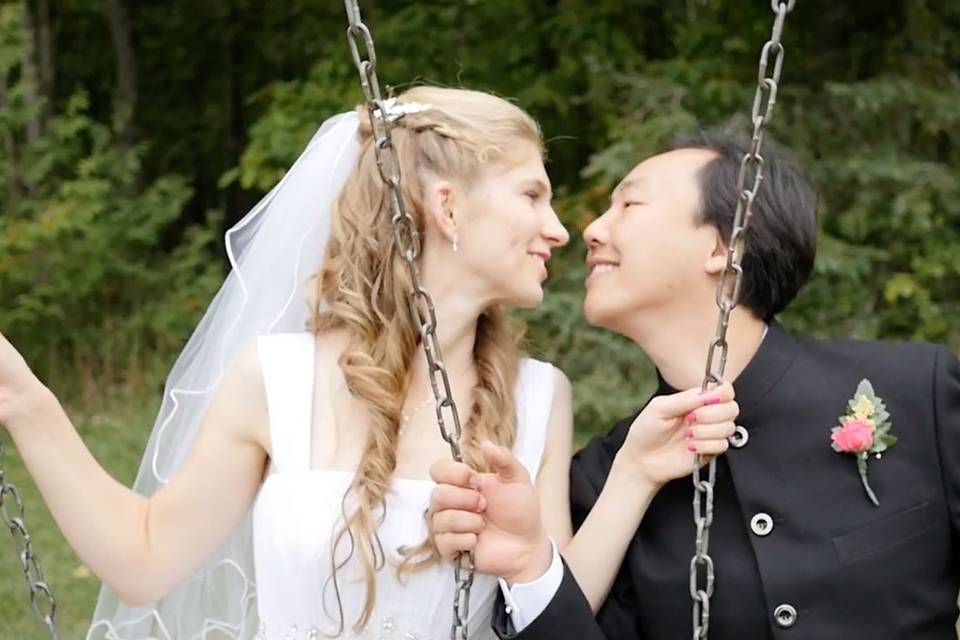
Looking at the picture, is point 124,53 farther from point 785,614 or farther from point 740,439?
point 785,614

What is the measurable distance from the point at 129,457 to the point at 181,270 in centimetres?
244

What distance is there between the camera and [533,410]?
3.06 m

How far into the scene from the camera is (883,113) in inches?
310

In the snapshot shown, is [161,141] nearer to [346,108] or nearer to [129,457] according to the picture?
[346,108]

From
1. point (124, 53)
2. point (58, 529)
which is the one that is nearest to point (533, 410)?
point (58, 529)

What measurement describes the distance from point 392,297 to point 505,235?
10.6 inches

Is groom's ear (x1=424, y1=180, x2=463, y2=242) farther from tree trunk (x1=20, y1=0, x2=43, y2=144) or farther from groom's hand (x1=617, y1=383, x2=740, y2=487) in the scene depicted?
tree trunk (x1=20, y1=0, x2=43, y2=144)

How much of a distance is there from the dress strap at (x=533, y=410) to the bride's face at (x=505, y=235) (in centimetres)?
23

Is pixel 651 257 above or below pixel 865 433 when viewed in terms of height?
above

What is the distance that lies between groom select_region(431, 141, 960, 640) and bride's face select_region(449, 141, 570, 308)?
14 cm

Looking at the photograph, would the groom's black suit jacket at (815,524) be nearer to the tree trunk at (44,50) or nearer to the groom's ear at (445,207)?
the groom's ear at (445,207)

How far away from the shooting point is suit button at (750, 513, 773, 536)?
2850mm

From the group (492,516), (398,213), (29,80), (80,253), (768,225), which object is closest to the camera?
(398,213)

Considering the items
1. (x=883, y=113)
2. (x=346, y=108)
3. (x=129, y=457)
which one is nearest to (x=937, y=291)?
(x=883, y=113)
